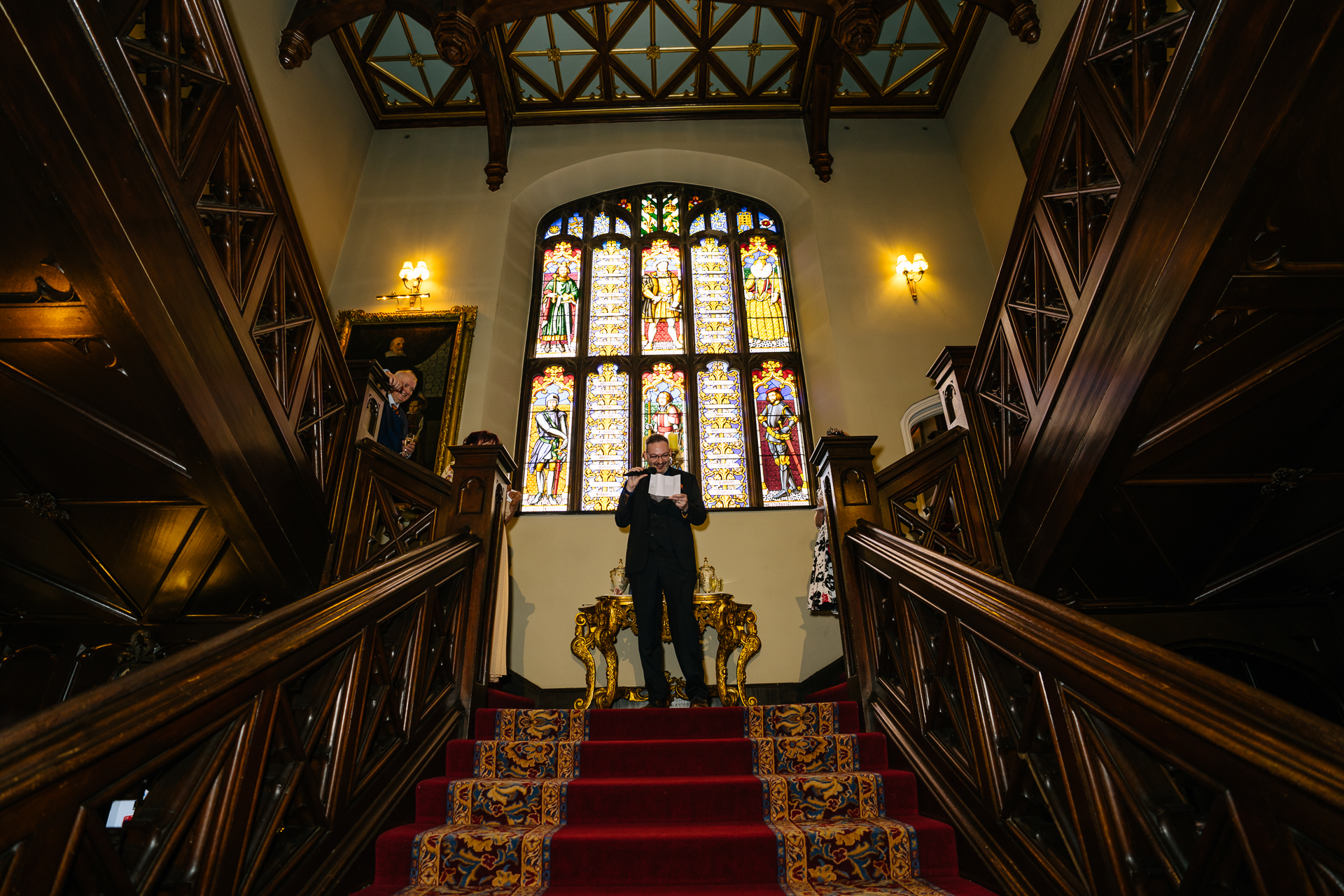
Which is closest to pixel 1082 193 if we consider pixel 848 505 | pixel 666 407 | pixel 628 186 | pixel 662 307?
pixel 848 505

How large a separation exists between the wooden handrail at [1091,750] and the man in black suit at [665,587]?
3.85 feet

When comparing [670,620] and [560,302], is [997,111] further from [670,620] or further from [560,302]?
[670,620]

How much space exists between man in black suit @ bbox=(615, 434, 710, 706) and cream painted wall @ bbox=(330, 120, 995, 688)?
1.70 m

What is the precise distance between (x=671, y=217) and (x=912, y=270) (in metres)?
2.70

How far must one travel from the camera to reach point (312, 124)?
6688 mm

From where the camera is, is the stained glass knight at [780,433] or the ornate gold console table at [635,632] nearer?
the ornate gold console table at [635,632]

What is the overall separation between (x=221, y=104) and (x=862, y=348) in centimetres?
509

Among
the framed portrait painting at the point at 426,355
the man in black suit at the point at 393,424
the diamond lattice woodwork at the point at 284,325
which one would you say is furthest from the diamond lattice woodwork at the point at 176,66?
the framed portrait painting at the point at 426,355

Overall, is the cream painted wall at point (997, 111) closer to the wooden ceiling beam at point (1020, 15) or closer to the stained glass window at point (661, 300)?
the wooden ceiling beam at point (1020, 15)

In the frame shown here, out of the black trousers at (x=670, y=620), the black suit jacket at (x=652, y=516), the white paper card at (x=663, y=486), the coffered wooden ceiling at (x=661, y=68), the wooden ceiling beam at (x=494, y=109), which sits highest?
the coffered wooden ceiling at (x=661, y=68)

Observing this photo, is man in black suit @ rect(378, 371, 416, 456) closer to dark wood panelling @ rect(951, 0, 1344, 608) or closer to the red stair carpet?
the red stair carpet

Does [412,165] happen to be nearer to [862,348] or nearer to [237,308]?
[862,348]

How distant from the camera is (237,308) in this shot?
103 inches

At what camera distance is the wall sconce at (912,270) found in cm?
682
